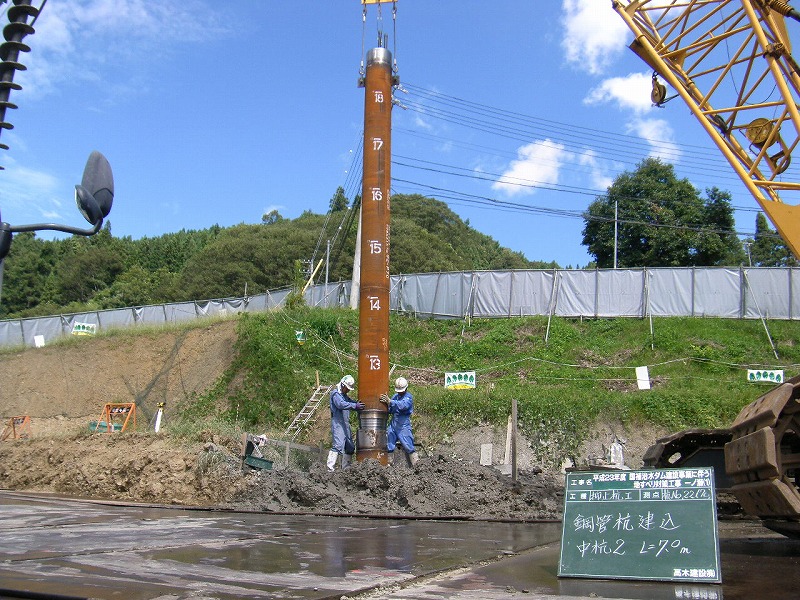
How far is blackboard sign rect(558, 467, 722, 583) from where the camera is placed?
5891 mm

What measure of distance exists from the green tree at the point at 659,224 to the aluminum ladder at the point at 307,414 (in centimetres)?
2182

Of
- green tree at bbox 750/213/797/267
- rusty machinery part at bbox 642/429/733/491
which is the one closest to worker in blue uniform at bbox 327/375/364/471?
rusty machinery part at bbox 642/429/733/491

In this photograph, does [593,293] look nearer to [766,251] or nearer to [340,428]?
[340,428]

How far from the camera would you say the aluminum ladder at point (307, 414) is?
1006 inches

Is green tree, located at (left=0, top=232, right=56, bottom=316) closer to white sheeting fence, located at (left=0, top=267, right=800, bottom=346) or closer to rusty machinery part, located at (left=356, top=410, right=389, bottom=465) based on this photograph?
white sheeting fence, located at (left=0, top=267, right=800, bottom=346)

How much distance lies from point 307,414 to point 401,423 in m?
10.9

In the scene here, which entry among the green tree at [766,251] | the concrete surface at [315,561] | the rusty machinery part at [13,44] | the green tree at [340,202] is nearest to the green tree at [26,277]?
the green tree at [340,202]

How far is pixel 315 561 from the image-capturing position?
23.3 feet

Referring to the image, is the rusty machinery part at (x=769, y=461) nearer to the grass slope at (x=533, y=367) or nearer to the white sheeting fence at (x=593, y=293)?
the grass slope at (x=533, y=367)

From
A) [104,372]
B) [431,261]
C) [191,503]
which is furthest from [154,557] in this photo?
[431,261]

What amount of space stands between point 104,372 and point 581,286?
70.2 feet

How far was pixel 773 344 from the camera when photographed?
92.2ft

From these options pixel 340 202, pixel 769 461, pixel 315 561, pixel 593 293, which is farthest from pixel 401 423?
pixel 340 202

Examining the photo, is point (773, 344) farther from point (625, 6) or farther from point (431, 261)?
point (431, 261)
